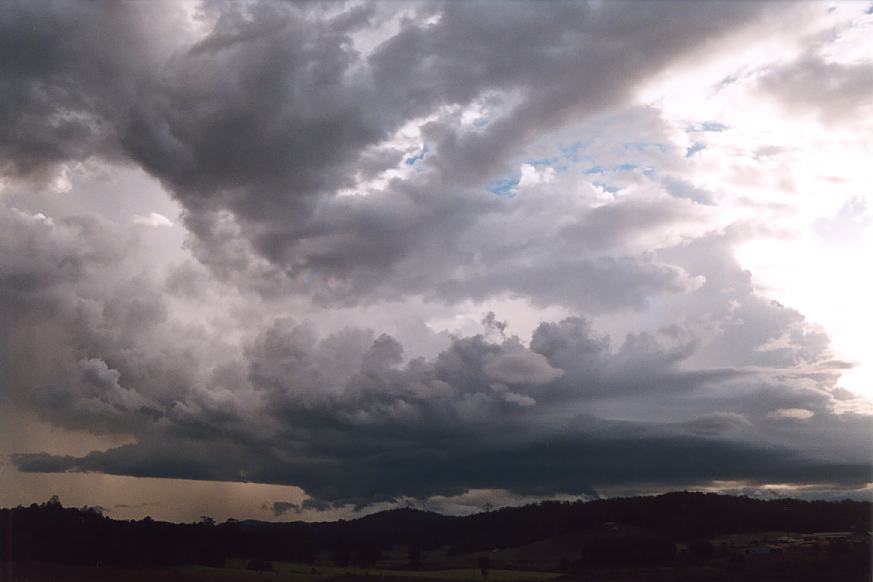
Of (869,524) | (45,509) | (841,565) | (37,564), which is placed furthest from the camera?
(45,509)

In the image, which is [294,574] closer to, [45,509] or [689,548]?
[45,509]

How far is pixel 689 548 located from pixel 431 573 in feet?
208

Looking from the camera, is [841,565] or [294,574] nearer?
[841,565]

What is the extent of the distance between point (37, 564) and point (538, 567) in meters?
117

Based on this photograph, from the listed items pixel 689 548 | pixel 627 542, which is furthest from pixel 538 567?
pixel 689 548

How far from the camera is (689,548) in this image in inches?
7249

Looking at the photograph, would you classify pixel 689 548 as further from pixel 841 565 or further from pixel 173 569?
pixel 173 569

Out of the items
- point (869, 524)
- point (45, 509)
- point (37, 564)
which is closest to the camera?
point (37, 564)

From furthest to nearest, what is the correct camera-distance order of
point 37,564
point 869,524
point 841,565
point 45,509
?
point 45,509
point 869,524
point 37,564
point 841,565

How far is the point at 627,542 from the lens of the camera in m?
190

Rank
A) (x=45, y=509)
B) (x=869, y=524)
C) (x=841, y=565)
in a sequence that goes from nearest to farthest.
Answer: (x=841, y=565) → (x=869, y=524) → (x=45, y=509)

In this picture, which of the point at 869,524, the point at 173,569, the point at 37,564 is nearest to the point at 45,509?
the point at 37,564

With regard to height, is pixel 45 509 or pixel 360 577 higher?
pixel 45 509

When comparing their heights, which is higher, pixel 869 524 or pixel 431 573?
pixel 869 524
